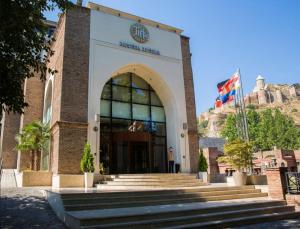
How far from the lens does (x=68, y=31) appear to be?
15.4 m

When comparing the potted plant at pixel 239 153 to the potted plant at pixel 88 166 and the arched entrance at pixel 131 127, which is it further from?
the potted plant at pixel 88 166

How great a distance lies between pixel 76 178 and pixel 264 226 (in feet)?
28.9

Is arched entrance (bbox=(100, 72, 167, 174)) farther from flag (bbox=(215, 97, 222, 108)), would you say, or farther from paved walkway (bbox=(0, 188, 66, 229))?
paved walkway (bbox=(0, 188, 66, 229))

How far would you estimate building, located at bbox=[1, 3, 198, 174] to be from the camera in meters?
14.5

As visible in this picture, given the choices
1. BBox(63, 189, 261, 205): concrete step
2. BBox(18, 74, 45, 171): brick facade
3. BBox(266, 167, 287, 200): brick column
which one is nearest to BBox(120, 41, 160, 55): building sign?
BBox(18, 74, 45, 171): brick facade

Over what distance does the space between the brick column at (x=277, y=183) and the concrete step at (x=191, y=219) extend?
973 millimetres

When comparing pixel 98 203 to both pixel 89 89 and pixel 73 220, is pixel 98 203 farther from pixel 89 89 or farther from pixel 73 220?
pixel 89 89

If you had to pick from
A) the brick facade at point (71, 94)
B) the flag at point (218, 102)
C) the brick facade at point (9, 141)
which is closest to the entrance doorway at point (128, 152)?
the brick facade at point (71, 94)

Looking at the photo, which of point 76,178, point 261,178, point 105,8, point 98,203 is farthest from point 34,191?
point 105,8

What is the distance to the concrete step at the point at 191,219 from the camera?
6.25 meters

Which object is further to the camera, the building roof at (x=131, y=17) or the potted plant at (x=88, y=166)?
the building roof at (x=131, y=17)

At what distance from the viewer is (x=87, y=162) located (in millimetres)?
13266

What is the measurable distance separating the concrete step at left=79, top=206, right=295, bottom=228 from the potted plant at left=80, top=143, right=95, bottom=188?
6840 millimetres

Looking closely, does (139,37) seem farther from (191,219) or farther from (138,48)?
(191,219)
